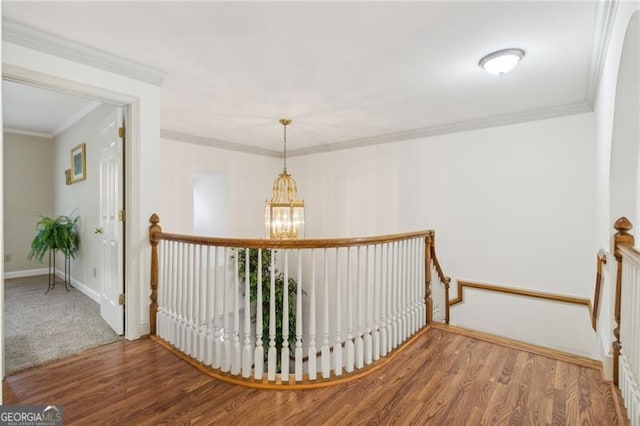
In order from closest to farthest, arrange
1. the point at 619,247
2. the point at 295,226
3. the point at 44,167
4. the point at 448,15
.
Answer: the point at 619,247
the point at 448,15
the point at 295,226
the point at 44,167

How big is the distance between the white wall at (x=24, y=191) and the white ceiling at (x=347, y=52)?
143 centimetres

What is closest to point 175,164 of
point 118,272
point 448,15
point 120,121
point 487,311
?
point 120,121

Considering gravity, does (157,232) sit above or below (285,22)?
below

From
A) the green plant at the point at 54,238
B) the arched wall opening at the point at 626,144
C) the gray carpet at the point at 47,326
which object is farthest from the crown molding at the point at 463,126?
the gray carpet at the point at 47,326

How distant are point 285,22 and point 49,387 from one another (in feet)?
8.97

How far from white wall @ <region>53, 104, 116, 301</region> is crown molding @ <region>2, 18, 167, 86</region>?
2.60ft

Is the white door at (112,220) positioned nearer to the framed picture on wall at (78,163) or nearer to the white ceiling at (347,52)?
the white ceiling at (347,52)

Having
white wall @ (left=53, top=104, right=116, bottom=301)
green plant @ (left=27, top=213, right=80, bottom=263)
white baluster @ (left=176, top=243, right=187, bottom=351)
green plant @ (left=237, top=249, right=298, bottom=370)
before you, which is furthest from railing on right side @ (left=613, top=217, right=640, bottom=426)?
green plant @ (left=27, top=213, right=80, bottom=263)

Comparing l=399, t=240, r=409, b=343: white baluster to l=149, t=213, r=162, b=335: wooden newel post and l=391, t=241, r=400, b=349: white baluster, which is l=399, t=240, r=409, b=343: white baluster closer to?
l=391, t=241, r=400, b=349: white baluster

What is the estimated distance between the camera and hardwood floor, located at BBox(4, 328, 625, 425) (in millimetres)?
1802

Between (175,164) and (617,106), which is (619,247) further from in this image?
(175,164)

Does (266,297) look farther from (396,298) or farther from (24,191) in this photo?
(24,191)

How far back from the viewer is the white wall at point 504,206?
137 inches

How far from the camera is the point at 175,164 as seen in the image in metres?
4.79
